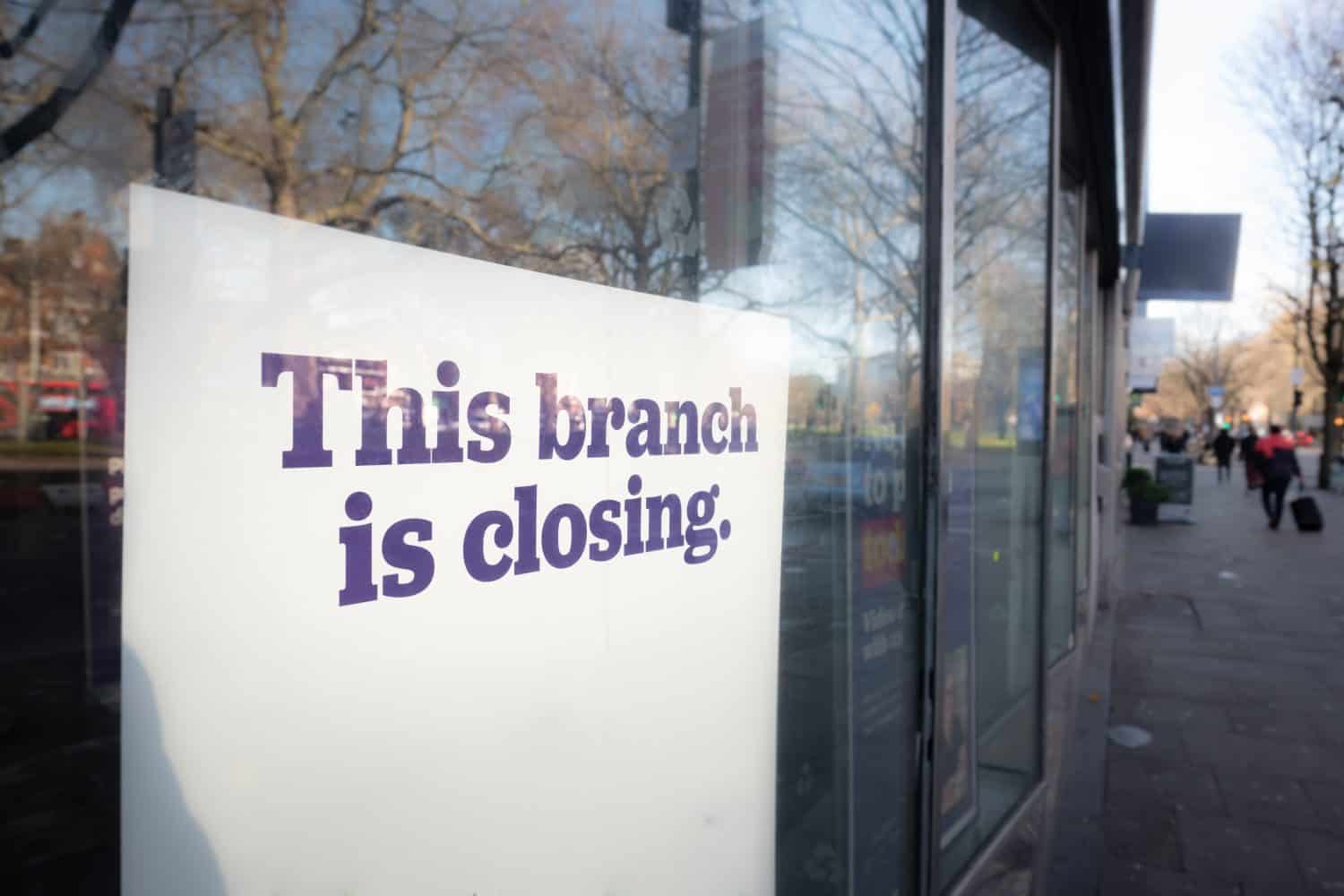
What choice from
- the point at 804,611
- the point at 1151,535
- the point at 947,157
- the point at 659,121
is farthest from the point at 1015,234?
the point at 1151,535

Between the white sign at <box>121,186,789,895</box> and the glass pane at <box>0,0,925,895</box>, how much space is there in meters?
0.02

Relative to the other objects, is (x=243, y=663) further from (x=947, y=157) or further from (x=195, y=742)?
(x=947, y=157)

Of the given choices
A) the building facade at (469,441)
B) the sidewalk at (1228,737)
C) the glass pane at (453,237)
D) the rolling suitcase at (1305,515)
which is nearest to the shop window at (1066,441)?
the sidewalk at (1228,737)

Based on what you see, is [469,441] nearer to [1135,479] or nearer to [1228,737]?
[1228,737]

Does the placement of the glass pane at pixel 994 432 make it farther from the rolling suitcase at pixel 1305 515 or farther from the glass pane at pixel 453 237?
the rolling suitcase at pixel 1305 515

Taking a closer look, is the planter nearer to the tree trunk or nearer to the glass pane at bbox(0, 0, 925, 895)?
the tree trunk

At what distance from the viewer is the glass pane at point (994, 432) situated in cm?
348

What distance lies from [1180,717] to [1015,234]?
3223 millimetres

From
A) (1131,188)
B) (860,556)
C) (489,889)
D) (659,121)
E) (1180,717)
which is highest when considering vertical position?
(1131,188)

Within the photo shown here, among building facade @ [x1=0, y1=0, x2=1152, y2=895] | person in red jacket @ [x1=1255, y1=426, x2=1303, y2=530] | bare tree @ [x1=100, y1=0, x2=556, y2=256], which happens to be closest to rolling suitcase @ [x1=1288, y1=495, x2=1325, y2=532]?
person in red jacket @ [x1=1255, y1=426, x2=1303, y2=530]

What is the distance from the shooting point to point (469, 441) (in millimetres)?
1312

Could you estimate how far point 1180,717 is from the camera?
5.95 metres

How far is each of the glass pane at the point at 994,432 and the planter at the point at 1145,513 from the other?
14172 millimetres

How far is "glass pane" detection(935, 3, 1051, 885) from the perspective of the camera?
11.4 ft
